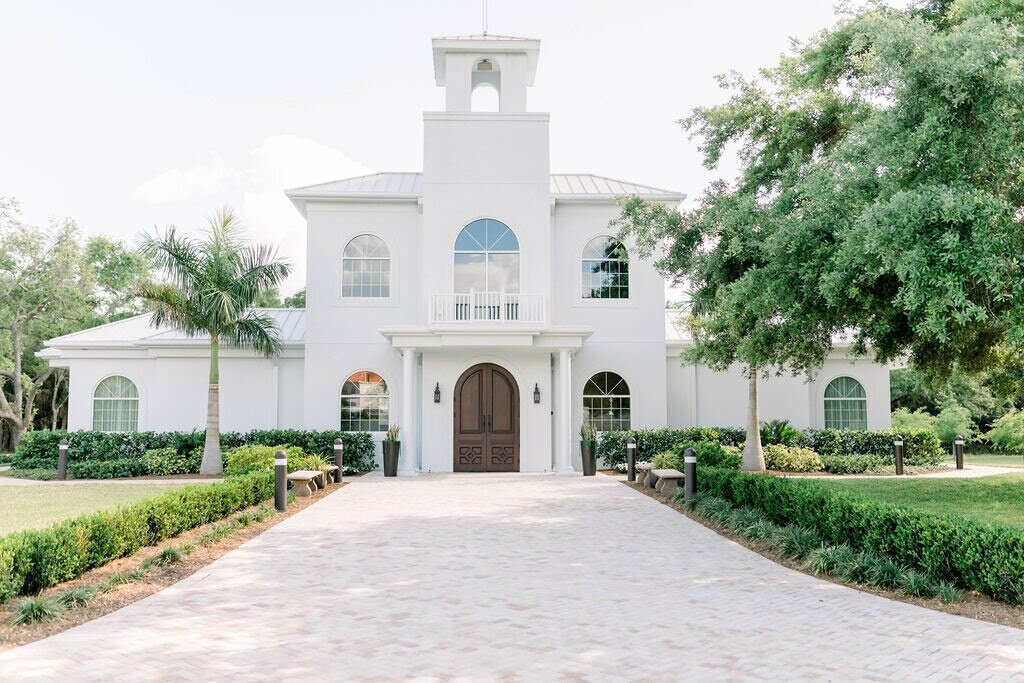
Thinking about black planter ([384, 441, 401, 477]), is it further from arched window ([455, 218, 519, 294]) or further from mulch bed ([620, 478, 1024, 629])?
mulch bed ([620, 478, 1024, 629])

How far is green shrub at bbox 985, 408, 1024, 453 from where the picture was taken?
27788 mm

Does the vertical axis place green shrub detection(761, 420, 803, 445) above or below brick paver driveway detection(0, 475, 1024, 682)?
above

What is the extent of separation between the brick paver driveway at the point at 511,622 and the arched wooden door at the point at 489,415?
10.2 meters

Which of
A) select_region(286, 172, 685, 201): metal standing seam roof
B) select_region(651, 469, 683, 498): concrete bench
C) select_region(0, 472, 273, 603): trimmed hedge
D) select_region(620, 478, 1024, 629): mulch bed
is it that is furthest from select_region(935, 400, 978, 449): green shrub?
select_region(0, 472, 273, 603): trimmed hedge

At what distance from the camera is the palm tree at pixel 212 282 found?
779 inches

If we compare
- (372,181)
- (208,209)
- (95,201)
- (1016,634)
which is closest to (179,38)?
(208,209)

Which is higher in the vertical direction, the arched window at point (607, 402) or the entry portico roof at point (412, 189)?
the entry portico roof at point (412, 189)

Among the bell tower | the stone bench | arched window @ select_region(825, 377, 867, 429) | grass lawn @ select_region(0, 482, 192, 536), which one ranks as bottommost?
grass lawn @ select_region(0, 482, 192, 536)

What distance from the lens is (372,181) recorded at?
2339cm

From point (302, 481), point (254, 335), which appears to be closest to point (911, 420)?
point (254, 335)

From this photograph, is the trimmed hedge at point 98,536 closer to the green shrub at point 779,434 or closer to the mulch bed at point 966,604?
the mulch bed at point 966,604

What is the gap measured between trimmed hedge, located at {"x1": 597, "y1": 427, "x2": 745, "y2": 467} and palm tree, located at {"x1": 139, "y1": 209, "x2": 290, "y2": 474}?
9.45 metres

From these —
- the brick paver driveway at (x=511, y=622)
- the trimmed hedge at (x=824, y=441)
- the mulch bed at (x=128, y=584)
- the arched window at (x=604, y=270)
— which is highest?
the arched window at (x=604, y=270)

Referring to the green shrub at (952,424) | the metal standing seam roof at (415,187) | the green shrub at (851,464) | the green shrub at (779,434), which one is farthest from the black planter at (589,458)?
the green shrub at (952,424)
